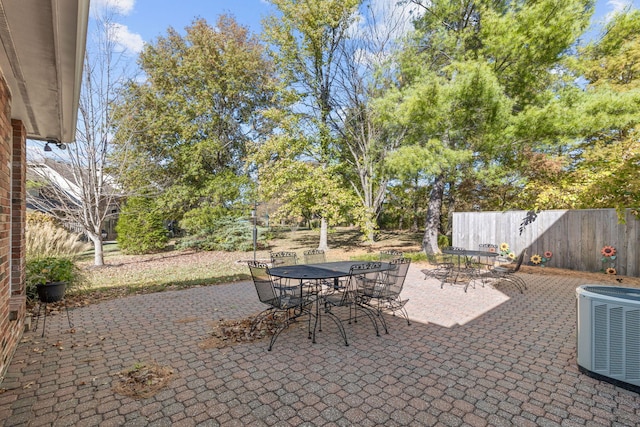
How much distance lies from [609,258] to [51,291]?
13.0m

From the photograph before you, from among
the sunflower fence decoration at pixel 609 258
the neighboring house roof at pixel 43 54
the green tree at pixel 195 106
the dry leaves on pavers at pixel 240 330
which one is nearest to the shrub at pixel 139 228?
the green tree at pixel 195 106

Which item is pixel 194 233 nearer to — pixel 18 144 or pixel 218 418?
pixel 18 144

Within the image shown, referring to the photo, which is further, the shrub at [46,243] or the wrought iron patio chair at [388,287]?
the shrub at [46,243]

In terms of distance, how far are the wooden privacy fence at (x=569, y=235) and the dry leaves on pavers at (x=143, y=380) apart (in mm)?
10935

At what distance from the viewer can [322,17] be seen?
14.0 metres

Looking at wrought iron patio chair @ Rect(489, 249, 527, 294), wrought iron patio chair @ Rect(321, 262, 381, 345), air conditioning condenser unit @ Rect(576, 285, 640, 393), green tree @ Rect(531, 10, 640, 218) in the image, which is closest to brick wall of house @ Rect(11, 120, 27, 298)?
wrought iron patio chair @ Rect(321, 262, 381, 345)

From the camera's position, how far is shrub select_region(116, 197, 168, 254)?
13.8 metres

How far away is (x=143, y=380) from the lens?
124 inches

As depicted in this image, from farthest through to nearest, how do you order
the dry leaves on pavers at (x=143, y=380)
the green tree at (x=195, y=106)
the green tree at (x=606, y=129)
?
the green tree at (x=195, y=106) < the green tree at (x=606, y=129) < the dry leaves on pavers at (x=143, y=380)

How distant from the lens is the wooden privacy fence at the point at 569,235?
841 centimetres

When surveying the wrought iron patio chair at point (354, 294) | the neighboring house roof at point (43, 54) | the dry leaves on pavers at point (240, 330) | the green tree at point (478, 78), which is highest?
the green tree at point (478, 78)

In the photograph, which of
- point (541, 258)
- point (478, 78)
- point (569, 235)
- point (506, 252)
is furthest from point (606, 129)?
point (506, 252)

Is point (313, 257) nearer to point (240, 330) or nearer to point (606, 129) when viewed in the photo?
point (240, 330)

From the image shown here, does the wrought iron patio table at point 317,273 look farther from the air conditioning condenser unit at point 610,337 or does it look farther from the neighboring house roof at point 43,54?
the neighboring house roof at point 43,54
